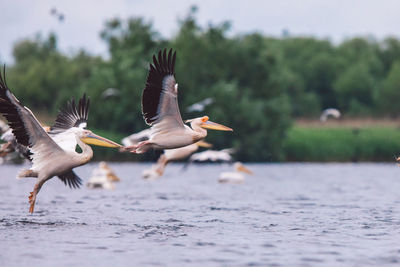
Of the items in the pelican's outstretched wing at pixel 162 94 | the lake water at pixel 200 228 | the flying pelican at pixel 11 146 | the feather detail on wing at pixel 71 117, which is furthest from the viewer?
the flying pelican at pixel 11 146

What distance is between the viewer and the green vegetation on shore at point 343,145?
41156mm

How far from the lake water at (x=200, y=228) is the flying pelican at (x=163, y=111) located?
1305mm

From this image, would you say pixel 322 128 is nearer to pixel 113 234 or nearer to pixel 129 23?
pixel 129 23

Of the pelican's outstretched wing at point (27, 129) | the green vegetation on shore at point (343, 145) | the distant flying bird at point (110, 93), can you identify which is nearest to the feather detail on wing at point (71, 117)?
the pelican's outstretched wing at point (27, 129)

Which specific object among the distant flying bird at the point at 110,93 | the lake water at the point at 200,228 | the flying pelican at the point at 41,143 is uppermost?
the distant flying bird at the point at 110,93

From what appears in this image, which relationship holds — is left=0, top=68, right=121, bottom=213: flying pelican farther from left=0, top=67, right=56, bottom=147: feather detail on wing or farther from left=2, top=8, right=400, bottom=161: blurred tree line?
left=2, top=8, right=400, bottom=161: blurred tree line

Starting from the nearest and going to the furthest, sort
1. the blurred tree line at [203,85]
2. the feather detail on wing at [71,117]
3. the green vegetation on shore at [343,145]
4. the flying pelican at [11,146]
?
the feather detail on wing at [71,117], the flying pelican at [11,146], the green vegetation on shore at [343,145], the blurred tree line at [203,85]

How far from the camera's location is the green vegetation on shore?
41.2m

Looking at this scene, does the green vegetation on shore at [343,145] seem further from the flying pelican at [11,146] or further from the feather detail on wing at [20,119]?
the feather detail on wing at [20,119]

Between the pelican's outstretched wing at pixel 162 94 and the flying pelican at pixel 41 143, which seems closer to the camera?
the flying pelican at pixel 41 143

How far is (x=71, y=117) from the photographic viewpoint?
15000 millimetres

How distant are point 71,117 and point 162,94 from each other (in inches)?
116

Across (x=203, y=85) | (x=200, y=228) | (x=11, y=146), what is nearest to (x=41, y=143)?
(x=200, y=228)

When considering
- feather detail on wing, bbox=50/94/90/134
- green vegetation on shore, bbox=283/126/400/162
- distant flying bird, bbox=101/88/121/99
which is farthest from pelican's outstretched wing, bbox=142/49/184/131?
distant flying bird, bbox=101/88/121/99
